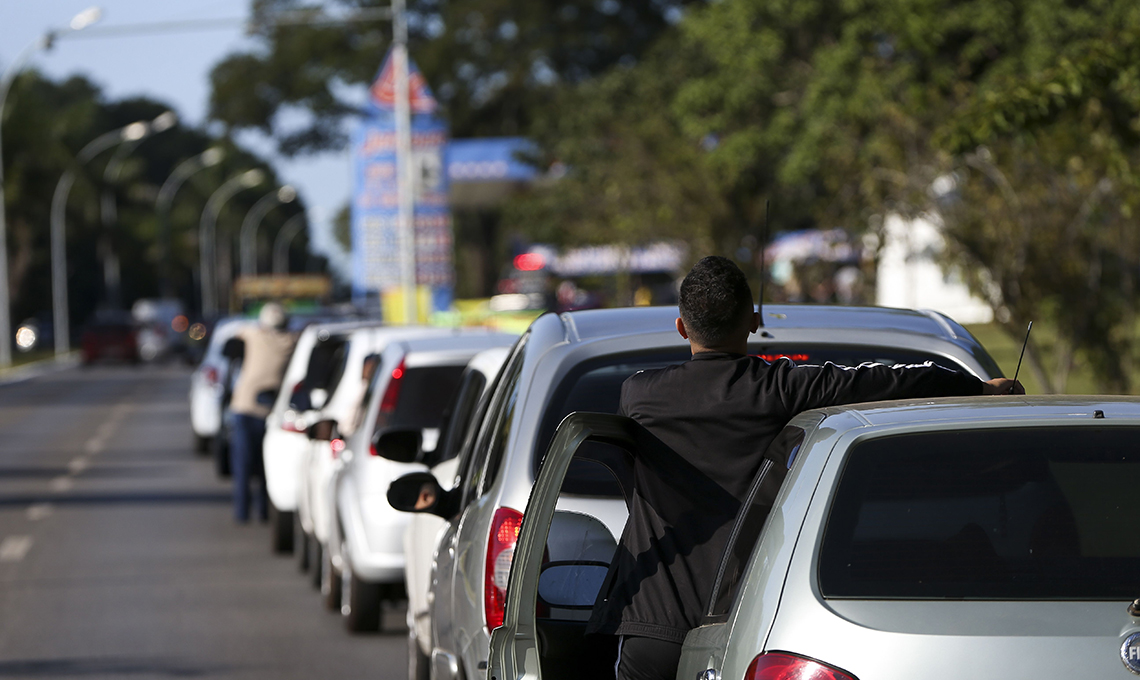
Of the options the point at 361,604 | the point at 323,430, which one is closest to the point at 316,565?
the point at 323,430

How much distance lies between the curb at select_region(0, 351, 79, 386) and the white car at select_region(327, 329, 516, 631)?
114 ft

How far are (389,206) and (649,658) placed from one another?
28325mm

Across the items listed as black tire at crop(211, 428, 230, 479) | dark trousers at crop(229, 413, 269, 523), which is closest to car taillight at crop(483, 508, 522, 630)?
dark trousers at crop(229, 413, 269, 523)

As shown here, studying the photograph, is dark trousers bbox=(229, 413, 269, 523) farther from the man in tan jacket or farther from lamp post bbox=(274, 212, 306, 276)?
lamp post bbox=(274, 212, 306, 276)

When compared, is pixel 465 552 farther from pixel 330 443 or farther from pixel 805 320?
pixel 330 443

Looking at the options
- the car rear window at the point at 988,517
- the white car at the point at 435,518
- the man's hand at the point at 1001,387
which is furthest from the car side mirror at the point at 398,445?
the car rear window at the point at 988,517

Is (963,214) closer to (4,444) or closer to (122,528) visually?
(122,528)

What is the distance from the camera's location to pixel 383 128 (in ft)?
104

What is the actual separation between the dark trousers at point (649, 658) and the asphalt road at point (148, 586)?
167 inches

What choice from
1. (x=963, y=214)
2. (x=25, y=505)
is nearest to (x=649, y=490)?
(x=25, y=505)

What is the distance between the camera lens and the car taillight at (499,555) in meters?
4.69

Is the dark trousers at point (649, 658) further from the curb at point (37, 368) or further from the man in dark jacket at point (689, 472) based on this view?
the curb at point (37, 368)

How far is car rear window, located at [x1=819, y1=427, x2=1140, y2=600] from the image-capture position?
299 centimetres

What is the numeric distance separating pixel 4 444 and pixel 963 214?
12963 millimetres
